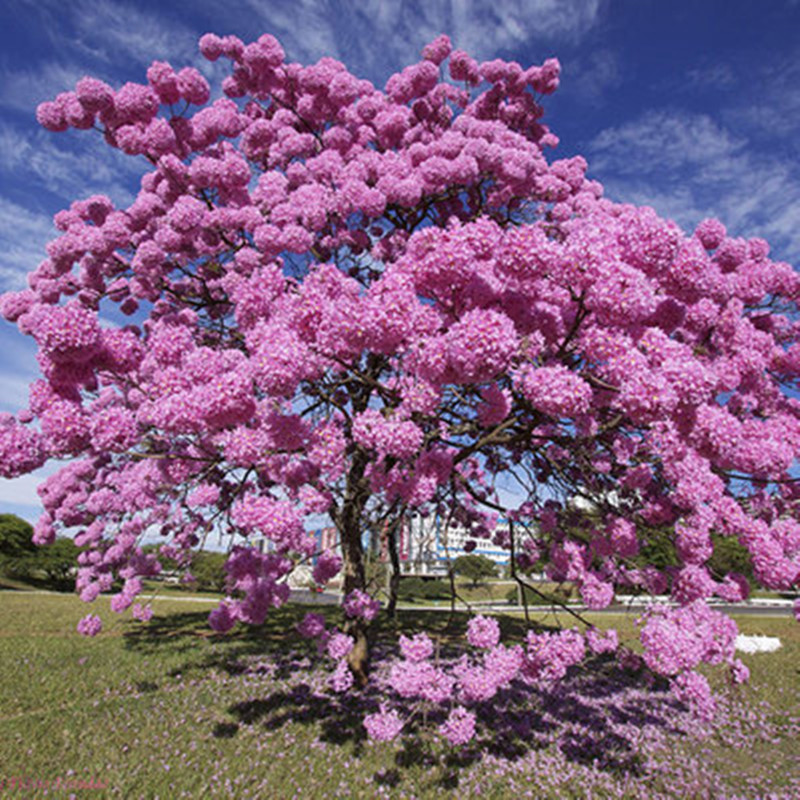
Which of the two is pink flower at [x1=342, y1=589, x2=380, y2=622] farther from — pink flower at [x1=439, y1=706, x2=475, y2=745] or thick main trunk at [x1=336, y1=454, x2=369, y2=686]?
pink flower at [x1=439, y1=706, x2=475, y2=745]

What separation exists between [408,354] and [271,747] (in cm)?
539

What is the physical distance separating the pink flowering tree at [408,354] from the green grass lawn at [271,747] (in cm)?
94

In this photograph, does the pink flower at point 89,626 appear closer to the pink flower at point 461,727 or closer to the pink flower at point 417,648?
the pink flower at point 417,648

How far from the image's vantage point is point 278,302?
3861 millimetres

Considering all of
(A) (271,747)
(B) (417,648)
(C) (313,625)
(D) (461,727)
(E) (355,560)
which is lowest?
(A) (271,747)

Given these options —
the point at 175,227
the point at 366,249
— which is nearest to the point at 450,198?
the point at 366,249

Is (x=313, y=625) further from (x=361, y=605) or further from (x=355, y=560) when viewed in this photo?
(x=355, y=560)

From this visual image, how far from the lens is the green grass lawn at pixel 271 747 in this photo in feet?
16.6

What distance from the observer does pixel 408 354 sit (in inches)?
140

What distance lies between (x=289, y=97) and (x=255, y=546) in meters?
7.93

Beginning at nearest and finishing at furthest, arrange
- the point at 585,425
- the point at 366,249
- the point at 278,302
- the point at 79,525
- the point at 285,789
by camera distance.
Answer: the point at 278,302, the point at 585,425, the point at 285,789, the point at 366,249, the point at 79,525

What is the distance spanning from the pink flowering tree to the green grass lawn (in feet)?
3.07

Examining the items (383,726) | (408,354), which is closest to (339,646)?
(383,726)

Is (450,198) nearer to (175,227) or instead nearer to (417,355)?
(175,227)
